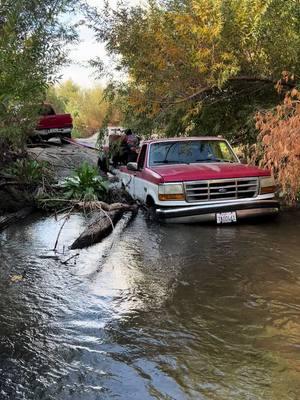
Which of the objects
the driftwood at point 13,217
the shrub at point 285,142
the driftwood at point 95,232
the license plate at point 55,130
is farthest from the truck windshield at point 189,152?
the license plate at point 55,130

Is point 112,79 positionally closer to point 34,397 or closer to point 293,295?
point 293,295

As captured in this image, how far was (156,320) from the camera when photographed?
543cm

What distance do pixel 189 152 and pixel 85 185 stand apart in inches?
129

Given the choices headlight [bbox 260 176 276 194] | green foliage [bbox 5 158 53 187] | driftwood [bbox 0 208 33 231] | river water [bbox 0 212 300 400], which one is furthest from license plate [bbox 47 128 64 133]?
headlight [bbox 260 176 276 194]

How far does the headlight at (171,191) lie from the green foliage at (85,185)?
10.4 feet

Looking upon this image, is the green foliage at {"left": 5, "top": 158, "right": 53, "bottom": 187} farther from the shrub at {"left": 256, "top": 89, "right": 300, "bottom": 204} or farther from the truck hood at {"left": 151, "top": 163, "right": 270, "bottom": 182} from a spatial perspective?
the shrub at {"left": 256, "top": 89, "right": 300, "bottom": 204}

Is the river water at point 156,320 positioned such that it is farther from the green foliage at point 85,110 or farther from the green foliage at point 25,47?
the green foliage at point 85,110

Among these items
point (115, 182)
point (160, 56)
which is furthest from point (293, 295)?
point (115, 182)

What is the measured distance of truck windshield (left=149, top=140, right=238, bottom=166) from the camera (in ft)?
36.3

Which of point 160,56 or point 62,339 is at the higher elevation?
point 160,56

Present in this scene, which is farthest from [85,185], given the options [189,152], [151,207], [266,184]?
[266,184]

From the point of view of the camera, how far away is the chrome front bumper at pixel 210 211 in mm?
9758

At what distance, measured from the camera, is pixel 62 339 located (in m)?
5.02

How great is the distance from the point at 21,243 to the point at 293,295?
5316mm
